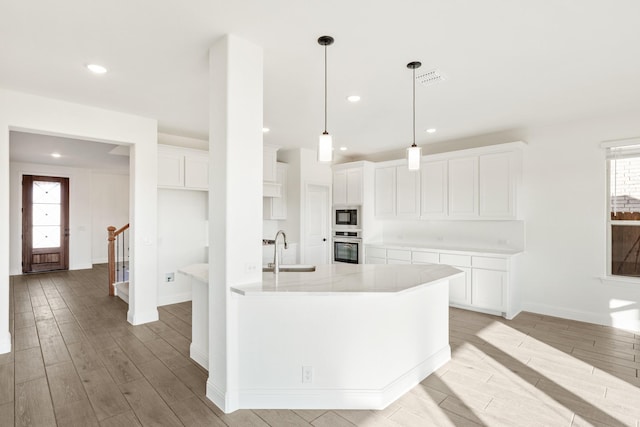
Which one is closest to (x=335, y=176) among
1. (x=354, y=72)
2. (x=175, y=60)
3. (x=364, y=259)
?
(x=364, y=259)

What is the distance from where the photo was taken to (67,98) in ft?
11.7

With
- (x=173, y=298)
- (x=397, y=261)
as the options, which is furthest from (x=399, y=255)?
(x=173, y=298)

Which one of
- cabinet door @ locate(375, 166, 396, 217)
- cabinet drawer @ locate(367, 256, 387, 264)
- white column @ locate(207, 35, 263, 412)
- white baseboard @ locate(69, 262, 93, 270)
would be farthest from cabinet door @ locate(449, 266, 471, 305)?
white baseboard @ locate(69, 262, 93, 270)

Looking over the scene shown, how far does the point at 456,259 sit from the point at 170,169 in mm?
4410

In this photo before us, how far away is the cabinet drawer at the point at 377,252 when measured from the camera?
581 centimetres

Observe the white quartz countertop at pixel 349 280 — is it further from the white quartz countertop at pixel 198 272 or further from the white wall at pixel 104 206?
the white wall at pixel 104 206

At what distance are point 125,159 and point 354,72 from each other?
619 cm

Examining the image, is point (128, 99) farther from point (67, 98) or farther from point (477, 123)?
point (477, 123)

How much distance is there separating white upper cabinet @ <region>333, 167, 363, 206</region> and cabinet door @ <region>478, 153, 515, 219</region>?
82.3 inches

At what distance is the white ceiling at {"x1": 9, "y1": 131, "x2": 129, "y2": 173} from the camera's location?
5.38 metres

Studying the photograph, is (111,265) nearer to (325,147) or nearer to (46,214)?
(46,214)

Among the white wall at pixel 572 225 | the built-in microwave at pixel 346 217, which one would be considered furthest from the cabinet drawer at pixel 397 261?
the white wall at pixel 572 225

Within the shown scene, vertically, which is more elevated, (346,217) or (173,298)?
(346,217)

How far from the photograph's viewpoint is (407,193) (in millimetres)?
5852
